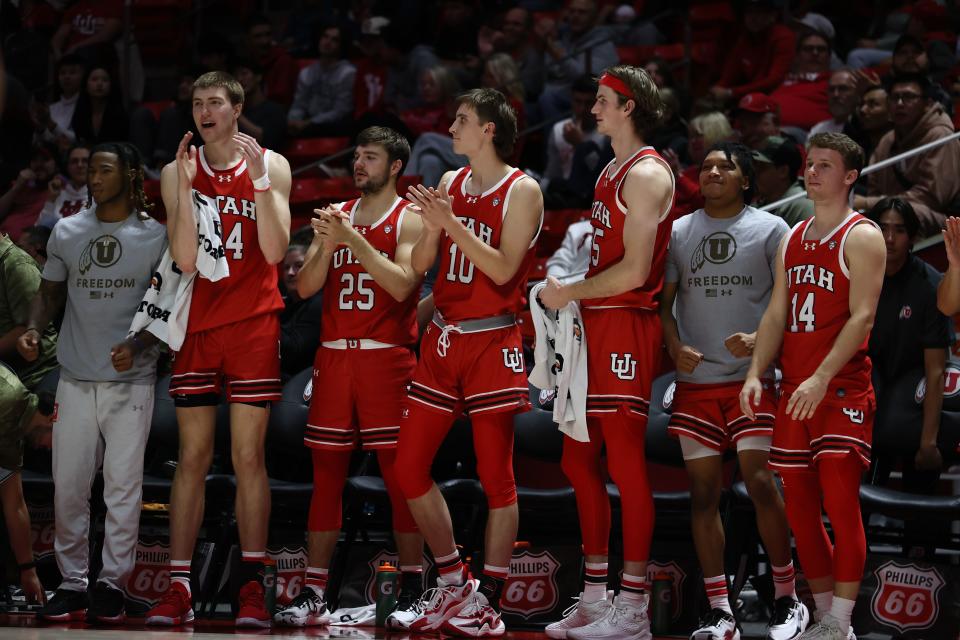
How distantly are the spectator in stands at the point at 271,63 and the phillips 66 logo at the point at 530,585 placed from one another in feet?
22.1

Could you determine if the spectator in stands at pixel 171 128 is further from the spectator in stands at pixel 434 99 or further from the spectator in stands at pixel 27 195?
the spectator in stands at pixel 434 99

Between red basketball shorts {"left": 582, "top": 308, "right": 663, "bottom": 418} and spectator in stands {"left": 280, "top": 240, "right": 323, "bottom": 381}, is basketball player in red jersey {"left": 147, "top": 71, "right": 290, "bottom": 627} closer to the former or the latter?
spectator in stands {"left": 280, "top": 240, "right": 323, "bottom": 381}

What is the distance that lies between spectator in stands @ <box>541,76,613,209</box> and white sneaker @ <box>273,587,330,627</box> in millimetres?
4281

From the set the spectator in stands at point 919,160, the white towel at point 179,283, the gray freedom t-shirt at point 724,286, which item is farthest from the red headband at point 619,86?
the spectator in stands at point 919,160

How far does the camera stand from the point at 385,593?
18.2 ft

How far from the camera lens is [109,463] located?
5.75m

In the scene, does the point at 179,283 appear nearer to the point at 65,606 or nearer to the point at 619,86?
the point at 65,606

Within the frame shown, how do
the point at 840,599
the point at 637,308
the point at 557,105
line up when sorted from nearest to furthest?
1. the point at 840,599
2. the point at 637,308
3. the point at 557,105

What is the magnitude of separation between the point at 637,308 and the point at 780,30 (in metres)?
6.04

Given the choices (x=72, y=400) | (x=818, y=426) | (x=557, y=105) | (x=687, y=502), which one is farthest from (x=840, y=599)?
(x=557, y=105)

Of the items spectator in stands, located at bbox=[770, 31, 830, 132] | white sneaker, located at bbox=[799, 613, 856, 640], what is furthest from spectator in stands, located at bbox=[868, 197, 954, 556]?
spectator in stands, located at bbox=[770, 31, 830, 132]

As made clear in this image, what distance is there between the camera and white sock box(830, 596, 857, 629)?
496cm

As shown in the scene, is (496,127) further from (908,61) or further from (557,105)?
(557,105)

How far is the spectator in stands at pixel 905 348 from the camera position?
5.96 metres
